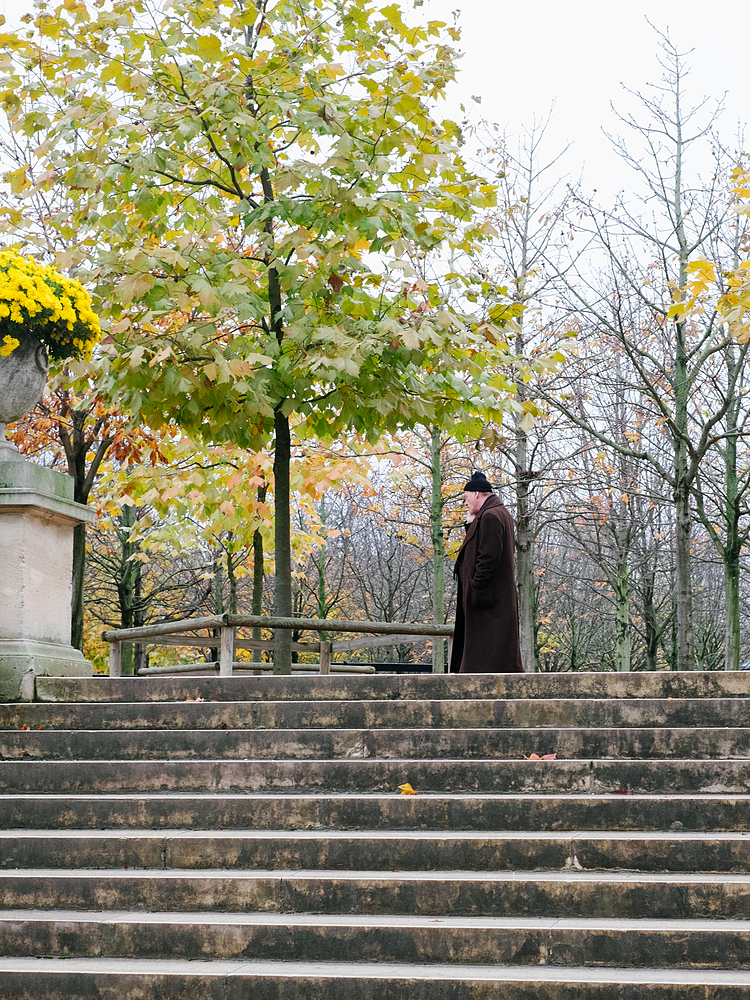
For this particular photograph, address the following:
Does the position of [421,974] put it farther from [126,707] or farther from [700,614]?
[700,614]

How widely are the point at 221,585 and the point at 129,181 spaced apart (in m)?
17.0

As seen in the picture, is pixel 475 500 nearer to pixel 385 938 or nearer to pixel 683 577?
pixel 385 938

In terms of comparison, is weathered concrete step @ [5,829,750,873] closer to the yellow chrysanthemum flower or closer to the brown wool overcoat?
the brown wool overcoat

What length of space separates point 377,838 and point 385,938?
2.13 feet

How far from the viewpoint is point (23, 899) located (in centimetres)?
491

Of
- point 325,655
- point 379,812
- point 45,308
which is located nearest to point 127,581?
point 325,655

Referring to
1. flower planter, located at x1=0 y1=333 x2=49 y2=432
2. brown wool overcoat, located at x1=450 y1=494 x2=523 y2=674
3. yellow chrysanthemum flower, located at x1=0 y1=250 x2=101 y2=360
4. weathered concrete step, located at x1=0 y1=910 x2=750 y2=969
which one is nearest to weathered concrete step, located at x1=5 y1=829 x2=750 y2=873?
weathered concrete step, located at x1=0 y1=910 x2=750 y2=969

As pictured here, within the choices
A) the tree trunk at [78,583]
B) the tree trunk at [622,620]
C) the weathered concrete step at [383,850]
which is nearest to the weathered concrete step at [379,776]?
the weathered concrete step at [383,850]

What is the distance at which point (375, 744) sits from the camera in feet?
19.2

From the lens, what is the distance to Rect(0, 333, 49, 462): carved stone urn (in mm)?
6977

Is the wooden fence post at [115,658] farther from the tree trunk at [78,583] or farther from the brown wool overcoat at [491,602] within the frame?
the tree trunk at [78,583]

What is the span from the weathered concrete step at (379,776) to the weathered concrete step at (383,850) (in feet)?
1.28

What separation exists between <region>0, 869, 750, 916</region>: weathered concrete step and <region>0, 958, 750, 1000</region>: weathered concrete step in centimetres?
37

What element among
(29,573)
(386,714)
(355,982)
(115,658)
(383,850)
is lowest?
(355,982)
